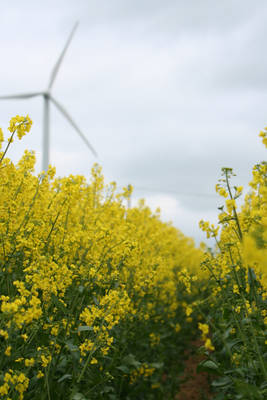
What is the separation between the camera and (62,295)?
3.06 metres

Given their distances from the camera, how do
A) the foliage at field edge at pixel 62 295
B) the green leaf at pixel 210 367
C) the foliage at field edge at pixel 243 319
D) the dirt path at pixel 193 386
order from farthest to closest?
the dirt path at pixel 193 386, the green leaf at pixel 210 367, the foliage at field edge at pixel 62 295, the foliage at field edge at pixel 243 319

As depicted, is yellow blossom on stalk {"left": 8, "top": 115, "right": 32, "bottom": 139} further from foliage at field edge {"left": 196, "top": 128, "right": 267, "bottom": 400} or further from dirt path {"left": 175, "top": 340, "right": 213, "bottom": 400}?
dirt path {"left": 175, "top": 340, "right": 213, "bottom": 400}

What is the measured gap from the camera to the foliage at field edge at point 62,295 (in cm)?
275

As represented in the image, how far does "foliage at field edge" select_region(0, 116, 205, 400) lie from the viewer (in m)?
2.75

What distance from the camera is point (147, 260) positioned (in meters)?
5.84

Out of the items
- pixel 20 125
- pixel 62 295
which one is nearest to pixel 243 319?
pixel 62 295

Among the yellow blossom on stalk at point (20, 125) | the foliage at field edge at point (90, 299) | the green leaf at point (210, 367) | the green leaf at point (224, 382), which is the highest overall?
the yellow blossom on stalk at point (20, 125)

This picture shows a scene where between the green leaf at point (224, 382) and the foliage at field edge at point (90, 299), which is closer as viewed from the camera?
the foliage at field edge at point (90, 299)

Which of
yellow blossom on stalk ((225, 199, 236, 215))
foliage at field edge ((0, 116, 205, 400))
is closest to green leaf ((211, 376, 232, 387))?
foliage at field edge ((0, 116, 205, 400))

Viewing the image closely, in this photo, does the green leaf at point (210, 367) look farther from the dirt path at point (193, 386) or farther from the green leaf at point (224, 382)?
the dirt path at point (193, 386)

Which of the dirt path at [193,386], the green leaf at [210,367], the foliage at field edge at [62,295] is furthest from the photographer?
the dirt path at [193,386]

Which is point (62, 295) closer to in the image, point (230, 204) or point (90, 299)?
point (90, 299)

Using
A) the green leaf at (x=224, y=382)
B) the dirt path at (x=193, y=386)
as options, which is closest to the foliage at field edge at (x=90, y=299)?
the green leaf at (x=224, y=382)

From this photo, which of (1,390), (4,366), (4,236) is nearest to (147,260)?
(4,236)
